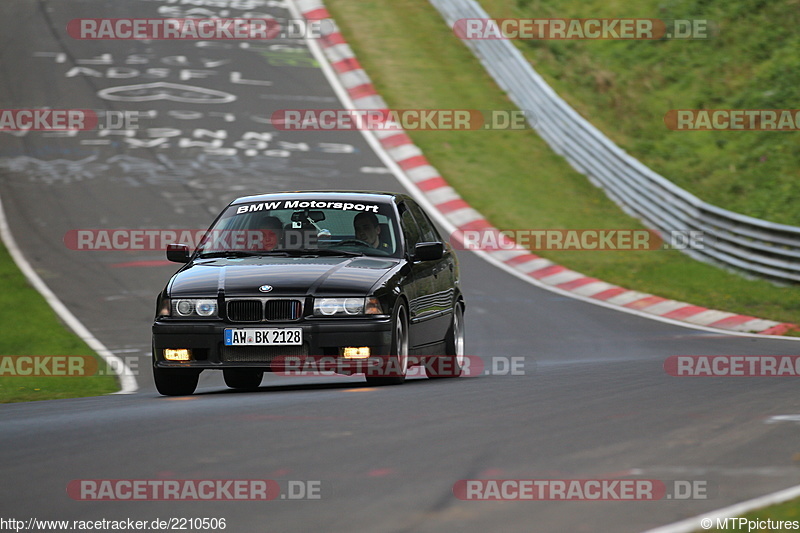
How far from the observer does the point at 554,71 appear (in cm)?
2625

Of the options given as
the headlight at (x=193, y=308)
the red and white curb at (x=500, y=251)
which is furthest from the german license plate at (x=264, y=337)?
the red and white curb at (x=500, y=251)

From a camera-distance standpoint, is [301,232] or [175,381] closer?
[175,381]

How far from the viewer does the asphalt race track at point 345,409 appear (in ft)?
16.3

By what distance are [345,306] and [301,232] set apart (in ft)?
3.89

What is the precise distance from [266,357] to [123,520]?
157 inches

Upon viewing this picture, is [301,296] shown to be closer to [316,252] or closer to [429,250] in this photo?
[316,252]

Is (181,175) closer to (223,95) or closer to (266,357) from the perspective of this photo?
(223,95)

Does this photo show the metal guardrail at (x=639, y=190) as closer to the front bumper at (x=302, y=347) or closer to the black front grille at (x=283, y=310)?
the front bumper at (x=302, y=347)

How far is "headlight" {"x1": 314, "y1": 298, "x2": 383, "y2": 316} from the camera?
344 inches

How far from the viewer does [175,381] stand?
9.20 metres

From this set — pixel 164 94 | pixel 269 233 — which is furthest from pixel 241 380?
pixel 164 94

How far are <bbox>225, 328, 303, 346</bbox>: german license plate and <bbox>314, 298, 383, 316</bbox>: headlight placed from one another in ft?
0.75

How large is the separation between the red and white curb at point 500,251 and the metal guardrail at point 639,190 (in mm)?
2023

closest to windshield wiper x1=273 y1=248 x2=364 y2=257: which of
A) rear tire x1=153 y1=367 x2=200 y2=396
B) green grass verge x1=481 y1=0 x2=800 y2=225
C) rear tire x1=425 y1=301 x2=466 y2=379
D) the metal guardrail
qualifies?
rear tire x1=153 y1=367 x2=200 y2=396
